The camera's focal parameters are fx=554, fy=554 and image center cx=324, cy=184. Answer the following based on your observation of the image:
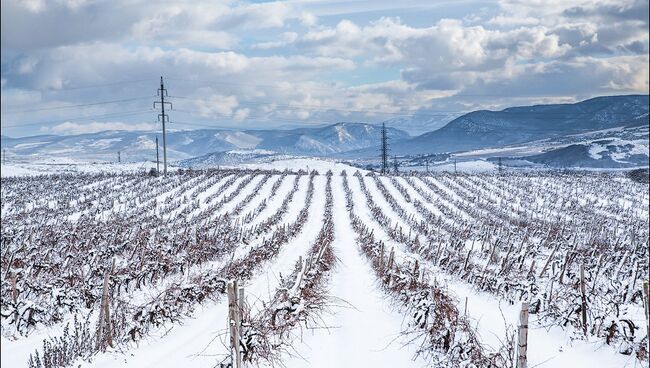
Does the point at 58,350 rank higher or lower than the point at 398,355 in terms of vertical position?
higher

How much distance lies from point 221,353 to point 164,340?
1630 millimetres

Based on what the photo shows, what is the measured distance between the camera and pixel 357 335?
12125 millimetres

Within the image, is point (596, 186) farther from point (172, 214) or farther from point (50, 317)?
point (50, 317)

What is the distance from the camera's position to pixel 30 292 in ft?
47.7

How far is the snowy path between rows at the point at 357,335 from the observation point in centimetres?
1048

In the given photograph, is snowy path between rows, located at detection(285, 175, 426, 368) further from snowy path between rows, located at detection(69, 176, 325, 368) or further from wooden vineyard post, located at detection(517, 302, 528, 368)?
wooden vineyard post, located at detection(517, 302, 528, 368)

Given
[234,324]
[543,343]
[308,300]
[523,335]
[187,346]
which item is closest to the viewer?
[523,335]

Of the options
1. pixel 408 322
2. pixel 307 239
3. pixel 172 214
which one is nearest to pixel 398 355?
pixel 408 322

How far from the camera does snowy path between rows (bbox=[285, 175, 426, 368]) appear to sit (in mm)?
10484

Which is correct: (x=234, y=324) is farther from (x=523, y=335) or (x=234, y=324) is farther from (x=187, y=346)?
(x=523, y=335)

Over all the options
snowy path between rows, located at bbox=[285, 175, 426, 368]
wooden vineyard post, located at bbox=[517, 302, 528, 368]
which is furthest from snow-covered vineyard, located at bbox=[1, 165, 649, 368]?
wooden vineyard post, located at bbox=[517, 302, 528, 368]

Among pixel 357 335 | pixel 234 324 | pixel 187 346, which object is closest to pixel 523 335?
pixel 234 324

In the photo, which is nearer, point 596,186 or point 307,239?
point 307,239

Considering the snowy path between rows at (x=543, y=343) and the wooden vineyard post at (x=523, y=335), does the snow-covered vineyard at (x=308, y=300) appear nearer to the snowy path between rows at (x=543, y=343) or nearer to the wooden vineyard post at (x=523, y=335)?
the snowy path between rows at (x=543, y=343)
